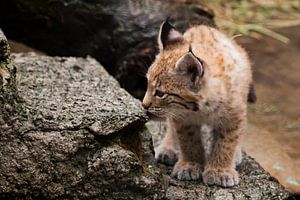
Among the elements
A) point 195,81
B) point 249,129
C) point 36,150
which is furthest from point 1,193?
point 249,129

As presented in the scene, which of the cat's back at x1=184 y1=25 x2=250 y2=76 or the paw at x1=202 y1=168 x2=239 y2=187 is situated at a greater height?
the cat's back at x1=184 y1=25 x2=250 y2=76

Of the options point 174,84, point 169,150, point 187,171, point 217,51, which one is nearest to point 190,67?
point 174,84

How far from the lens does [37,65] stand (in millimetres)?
4785

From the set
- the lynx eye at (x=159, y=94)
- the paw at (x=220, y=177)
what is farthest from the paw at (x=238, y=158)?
the lynx eye at (x=159, y=94)

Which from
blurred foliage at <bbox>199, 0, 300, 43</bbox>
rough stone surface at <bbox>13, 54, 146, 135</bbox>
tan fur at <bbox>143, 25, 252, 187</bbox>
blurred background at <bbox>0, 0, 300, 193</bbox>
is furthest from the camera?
blurred foliage at <bbox>199, 0, 300, 43</bbox>

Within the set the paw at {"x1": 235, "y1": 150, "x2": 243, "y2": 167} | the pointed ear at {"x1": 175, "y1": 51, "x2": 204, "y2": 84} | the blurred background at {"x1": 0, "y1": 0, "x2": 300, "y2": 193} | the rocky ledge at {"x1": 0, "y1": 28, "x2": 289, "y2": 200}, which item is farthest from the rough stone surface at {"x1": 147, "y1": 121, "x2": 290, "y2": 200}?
the blurred background at {"x1": 0, "y1": 0, "x2": 300, "y2": 193}

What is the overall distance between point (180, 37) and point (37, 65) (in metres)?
1.04

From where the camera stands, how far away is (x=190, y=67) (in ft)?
13.4

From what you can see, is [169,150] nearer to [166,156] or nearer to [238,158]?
[166,156]

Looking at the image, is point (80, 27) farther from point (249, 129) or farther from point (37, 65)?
point (249, 129)

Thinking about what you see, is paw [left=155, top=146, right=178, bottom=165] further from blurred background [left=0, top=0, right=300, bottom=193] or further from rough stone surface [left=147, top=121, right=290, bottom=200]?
blurred background [left=0, top=0, right=300, bottom=193]

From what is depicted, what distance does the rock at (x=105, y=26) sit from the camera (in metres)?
5.65

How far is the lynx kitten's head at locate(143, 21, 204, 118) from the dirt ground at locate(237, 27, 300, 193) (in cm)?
122

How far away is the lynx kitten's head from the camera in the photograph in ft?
13.5
